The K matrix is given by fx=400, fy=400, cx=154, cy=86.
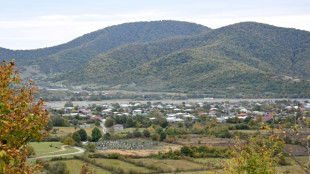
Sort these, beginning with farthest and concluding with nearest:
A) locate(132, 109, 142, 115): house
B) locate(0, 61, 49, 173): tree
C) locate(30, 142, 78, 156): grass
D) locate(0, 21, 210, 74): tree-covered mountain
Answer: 1. locate(0, 21, 210, 74): tree-covered mountain
2. locate(132, 109, 142, 115): house
3. locate(30, 142, 78, 156): grass
4. locate(0, 61, 49, 173): tree

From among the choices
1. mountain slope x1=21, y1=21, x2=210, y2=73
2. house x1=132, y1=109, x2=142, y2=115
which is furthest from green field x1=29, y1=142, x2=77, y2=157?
mountain slope x1=21, y1=21, x2=210, y2=73

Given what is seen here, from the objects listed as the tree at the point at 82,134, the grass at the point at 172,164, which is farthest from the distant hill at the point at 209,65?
the grass at the point at 172,164

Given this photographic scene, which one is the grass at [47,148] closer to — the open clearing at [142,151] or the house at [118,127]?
the open clearing at [142,151]

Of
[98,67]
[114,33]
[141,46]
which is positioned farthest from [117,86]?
[114,33]

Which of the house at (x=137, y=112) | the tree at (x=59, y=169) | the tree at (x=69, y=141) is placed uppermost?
the house at (x=137, y=112)

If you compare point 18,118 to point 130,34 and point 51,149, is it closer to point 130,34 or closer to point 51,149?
point 51,149

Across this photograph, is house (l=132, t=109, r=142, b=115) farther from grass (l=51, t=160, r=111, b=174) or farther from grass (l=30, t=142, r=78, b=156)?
grass (l=51, t=160, r=111, b=174)
